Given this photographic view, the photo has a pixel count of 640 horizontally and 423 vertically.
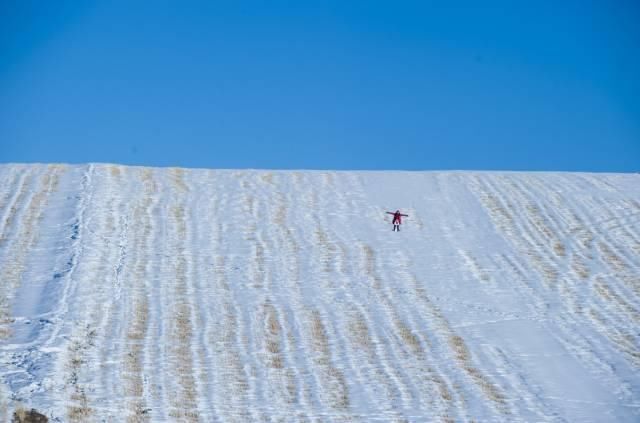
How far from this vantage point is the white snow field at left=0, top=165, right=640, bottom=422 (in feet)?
45.5

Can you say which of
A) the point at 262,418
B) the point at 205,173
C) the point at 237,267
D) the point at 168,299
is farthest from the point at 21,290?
the point at 205,173

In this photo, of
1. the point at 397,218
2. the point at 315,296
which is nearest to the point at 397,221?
the point at 397,218

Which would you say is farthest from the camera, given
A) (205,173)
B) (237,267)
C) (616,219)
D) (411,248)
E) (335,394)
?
(205,173)

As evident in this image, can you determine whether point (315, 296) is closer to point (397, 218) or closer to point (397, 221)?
point (397, 218)

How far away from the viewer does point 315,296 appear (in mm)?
18828

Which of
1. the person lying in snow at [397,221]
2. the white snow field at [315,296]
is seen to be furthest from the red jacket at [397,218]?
the white snow field at [315,296]

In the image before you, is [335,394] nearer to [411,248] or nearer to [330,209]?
[411,248]

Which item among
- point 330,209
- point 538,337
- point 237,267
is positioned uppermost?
point 330,209

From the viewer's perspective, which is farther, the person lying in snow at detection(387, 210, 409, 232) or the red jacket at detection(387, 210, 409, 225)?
the person lying in snow at detection(387, 210, 409, 232)

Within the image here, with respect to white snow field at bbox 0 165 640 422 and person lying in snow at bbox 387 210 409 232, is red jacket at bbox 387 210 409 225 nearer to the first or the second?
person lying in snow at bbox 387 210 409 232

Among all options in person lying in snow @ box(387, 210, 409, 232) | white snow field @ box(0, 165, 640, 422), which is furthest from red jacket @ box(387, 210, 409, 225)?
white snow field @ box(0, 165, 640, 422)

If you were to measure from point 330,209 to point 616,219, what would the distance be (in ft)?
24.4

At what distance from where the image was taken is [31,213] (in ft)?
75.9

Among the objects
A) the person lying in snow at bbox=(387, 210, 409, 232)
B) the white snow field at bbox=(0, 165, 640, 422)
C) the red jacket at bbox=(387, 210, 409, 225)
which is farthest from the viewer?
the person lying in snow at bbox=(387, 210, 409, 232)
